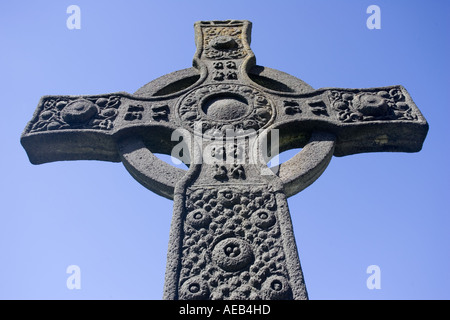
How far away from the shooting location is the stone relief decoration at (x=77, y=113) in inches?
176

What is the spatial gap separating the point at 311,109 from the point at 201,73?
124 cm

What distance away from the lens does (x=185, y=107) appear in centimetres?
458

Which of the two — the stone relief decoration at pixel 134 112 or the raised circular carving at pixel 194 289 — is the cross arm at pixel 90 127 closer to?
the stone relief decoration at pixel 134 112

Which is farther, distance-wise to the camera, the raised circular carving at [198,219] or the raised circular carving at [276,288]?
the raised circular carving at [198,219]

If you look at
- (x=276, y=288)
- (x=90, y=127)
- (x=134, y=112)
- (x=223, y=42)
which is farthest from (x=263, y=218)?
(x=223, y=42)

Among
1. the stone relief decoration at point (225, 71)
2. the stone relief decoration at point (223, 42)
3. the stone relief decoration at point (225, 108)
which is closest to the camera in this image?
the stone relief decoration at point (225, 108)

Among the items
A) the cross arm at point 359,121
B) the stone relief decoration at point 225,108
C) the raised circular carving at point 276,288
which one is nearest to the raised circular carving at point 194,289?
the raised circular carving at point 276,288

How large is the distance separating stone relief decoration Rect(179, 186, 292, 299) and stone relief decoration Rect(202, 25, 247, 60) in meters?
2.20

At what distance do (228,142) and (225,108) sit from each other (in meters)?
0.50

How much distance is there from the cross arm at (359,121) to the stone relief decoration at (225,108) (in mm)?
203

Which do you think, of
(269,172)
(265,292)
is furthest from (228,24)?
(265,292)

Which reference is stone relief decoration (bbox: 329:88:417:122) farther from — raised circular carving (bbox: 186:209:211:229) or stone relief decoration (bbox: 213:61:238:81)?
raised circular carving (bbox: 186:209:211:229)
